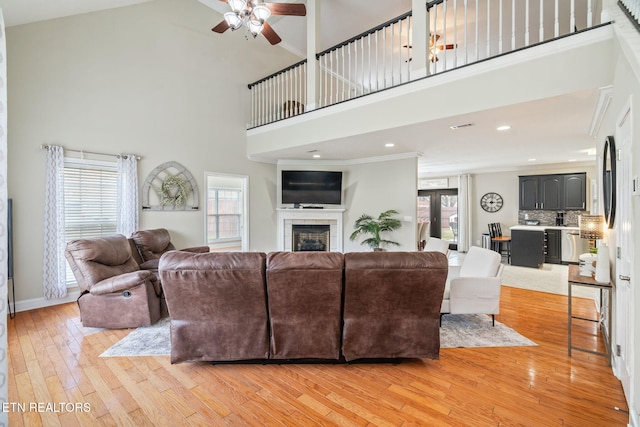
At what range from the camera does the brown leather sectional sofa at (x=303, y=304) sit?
2305mm

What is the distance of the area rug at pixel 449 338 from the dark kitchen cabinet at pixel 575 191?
5.83 metres

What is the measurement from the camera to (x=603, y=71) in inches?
→ 102

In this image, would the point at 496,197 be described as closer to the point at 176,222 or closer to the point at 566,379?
the point at 566,379

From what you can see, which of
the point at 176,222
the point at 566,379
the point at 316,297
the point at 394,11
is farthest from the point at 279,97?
the point at 566,379

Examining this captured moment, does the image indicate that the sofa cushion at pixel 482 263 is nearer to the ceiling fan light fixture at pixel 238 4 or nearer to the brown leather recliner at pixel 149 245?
the ceiling fan light fixture at pixel 238 4

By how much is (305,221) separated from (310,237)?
0.44 metres

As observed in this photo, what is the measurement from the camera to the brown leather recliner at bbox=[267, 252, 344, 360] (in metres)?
2.31

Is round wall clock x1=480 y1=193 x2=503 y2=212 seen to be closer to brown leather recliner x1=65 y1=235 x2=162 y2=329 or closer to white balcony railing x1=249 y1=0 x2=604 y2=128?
white balcony railing x1=249 y1=0 x2=604 y2=128

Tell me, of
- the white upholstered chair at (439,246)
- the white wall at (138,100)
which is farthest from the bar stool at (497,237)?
the white wall at (138,100)

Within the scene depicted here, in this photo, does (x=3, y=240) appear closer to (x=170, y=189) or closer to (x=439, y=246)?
(x=170, y=189)

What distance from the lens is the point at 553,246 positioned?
726 centimetres

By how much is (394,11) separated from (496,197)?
5.97 m

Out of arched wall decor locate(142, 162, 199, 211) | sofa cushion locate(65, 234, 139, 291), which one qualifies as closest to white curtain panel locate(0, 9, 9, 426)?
sofa cushion locate(65, 234, 139, 291)

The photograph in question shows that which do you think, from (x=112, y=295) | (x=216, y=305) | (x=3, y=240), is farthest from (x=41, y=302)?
(x=3, y=240)
